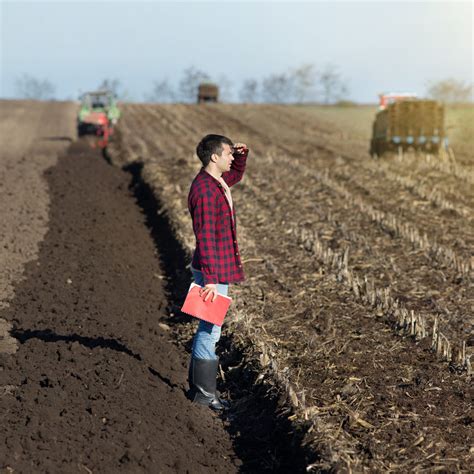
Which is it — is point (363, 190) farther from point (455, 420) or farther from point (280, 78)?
point (280, 78)

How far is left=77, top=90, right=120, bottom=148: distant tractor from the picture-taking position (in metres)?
30.5

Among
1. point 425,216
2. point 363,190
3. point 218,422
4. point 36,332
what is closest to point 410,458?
point 218,422

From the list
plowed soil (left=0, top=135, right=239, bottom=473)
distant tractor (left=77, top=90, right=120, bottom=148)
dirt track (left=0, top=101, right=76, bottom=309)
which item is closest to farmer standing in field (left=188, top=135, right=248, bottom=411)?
plowed soil (left=0, top=135, right=239, bottom=473)

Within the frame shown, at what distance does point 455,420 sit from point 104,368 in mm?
2784

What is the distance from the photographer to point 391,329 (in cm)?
787

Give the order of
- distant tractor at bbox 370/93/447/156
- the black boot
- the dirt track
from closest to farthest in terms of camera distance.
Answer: the black boot, the dirt track, distant tractor at bbox 370/93/447/156

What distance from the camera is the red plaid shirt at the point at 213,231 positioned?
5.80m

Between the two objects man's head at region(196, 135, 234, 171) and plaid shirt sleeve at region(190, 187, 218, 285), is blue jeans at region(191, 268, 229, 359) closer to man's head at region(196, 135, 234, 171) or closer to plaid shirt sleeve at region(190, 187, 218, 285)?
plaid shirt sleeve at region(190, 187, 218, 285)

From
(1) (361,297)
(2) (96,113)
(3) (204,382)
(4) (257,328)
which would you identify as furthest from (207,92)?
(3) (204,382)

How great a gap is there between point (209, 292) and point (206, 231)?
0.42 meters

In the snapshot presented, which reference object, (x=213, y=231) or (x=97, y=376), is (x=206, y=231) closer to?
(x=213, y=231)

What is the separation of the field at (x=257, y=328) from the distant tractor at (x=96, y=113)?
41.8ft

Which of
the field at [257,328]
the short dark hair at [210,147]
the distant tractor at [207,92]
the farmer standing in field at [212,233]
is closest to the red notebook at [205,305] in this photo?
the farmer standing in field at [212,233]

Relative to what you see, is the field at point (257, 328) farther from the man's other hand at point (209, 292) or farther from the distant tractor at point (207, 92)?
the distant tractor at point (207, 92)
